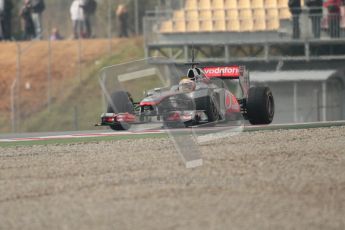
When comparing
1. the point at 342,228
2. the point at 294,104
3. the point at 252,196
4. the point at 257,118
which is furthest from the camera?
the point at 294,104

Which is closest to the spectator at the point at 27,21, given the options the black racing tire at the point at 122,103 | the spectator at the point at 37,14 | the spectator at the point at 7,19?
the spectator at the point at 37,14

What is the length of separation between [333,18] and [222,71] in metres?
11.0

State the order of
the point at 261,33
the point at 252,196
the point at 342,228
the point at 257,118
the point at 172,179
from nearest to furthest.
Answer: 1. the point at 342,228
2. the point at 252,196
3. the point at 172,179
4. the point at 257,118
5. the point at 261,33

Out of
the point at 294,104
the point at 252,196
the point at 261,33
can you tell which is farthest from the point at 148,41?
the point at 252,196

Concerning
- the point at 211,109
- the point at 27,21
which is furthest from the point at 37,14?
the point at 211,109

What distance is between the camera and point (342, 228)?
8.80 metres

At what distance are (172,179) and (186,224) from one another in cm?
271

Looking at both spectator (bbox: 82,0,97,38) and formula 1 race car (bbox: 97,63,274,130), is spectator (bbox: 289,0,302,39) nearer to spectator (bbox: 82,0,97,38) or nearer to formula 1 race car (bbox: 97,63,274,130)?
spectator (bbox: 82,0,97,38)

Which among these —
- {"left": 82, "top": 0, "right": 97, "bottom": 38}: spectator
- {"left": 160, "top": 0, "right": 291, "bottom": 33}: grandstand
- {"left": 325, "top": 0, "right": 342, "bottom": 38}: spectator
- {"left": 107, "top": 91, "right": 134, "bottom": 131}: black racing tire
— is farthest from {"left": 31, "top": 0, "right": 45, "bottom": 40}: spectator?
{"left": 107, "top": 91, "right": 134, "bottom": 131}: black racing tire

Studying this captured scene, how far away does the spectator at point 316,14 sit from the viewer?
1156 inches

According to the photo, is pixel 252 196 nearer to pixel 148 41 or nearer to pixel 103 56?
pixel 148 41

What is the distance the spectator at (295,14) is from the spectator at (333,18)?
0.85 meters

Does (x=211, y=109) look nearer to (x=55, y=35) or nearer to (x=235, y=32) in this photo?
(x=235, y=32)

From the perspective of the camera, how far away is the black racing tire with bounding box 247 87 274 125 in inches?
747
